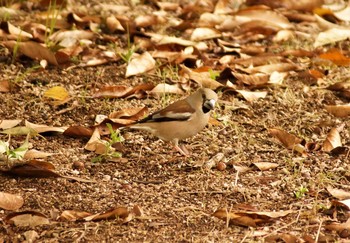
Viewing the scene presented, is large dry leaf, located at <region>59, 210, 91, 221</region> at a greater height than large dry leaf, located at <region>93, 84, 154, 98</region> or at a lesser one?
greater

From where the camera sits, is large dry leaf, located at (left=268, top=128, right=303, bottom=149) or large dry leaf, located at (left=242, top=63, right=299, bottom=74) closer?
large dry leaf, located at (left=268, top=128, right=303, bottom=149)

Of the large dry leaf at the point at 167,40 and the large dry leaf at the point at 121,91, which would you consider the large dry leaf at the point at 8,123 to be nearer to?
the large dry leaf at the point at 121,91

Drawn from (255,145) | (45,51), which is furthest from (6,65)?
(255,145)

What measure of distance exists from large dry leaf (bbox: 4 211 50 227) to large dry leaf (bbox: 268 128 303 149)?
208 cm

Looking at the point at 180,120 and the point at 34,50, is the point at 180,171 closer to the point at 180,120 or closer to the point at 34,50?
the point at 180,120

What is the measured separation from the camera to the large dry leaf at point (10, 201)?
4.66 m

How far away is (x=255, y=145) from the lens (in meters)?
5.84

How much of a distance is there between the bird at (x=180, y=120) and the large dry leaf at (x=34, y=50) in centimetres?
149

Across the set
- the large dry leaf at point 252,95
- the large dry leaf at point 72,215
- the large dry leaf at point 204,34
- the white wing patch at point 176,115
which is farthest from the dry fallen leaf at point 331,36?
the large dry leaf at point 72,215

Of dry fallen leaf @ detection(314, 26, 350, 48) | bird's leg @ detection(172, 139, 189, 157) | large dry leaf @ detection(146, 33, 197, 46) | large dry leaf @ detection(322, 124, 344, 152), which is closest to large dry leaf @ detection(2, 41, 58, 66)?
large dry leaf @ detection(146, 33, 197, 46)

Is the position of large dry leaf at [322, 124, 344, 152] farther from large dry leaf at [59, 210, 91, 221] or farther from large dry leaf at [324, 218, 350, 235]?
large dry leaf at [59, 210, 91, 221]

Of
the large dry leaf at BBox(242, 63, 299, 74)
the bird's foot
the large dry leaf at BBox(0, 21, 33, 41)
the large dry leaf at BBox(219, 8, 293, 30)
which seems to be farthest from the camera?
the large dry leaf at BBox(219, 8, 293, 30)

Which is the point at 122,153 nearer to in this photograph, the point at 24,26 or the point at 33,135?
the point at 33,135

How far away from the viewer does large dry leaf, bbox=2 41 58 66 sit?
6.87 metres
